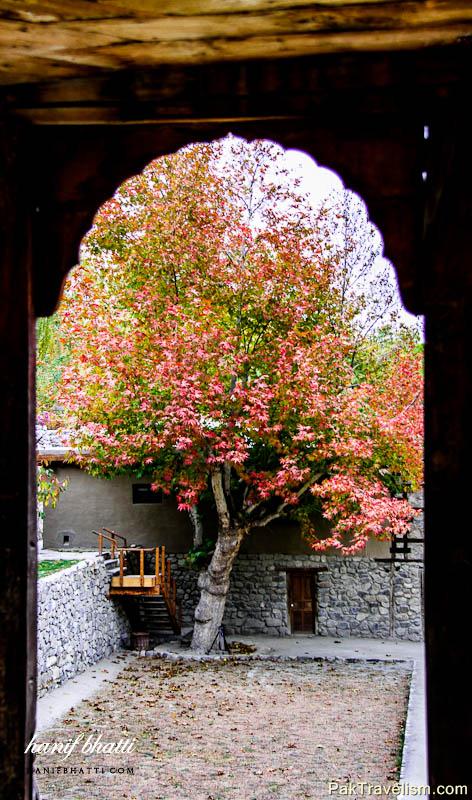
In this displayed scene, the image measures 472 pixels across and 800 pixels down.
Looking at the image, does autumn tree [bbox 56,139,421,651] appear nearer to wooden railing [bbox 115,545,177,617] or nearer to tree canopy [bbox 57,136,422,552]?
tree canopy [bbox 57,136,422,552]

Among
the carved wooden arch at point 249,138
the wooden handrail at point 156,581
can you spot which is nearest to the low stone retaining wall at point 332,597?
the wooden handrail at point 156,581

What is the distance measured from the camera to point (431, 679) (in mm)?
2082

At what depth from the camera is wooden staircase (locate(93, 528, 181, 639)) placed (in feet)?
47.7

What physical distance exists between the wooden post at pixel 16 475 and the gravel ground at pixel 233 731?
212 inches

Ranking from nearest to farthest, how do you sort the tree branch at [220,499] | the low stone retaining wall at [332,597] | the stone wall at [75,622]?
the stone wall at [75,622] < the tree branch at [220,499] < the low stone retaining wall at [332,597]

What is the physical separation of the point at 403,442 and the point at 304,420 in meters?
1.78

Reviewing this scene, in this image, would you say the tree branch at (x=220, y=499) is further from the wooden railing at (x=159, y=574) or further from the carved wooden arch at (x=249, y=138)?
the carved wooden arch at (x=249, y=138)

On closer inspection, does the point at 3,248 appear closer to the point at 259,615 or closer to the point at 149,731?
the point at 149,731

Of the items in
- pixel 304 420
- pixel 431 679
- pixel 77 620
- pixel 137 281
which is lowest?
pixel 77 620

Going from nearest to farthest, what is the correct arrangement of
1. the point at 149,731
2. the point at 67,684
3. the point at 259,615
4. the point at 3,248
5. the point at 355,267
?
the point at 3,248 < the point at 149,731 < the point at 67,684 < the point at 355,267 < the point at 259,615

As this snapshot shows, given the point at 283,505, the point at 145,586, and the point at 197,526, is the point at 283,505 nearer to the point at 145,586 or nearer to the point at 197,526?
the point at 197,526

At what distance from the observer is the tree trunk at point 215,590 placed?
556 inches

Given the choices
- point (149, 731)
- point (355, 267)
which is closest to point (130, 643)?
point (149, 731)

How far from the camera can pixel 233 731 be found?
9320mm
